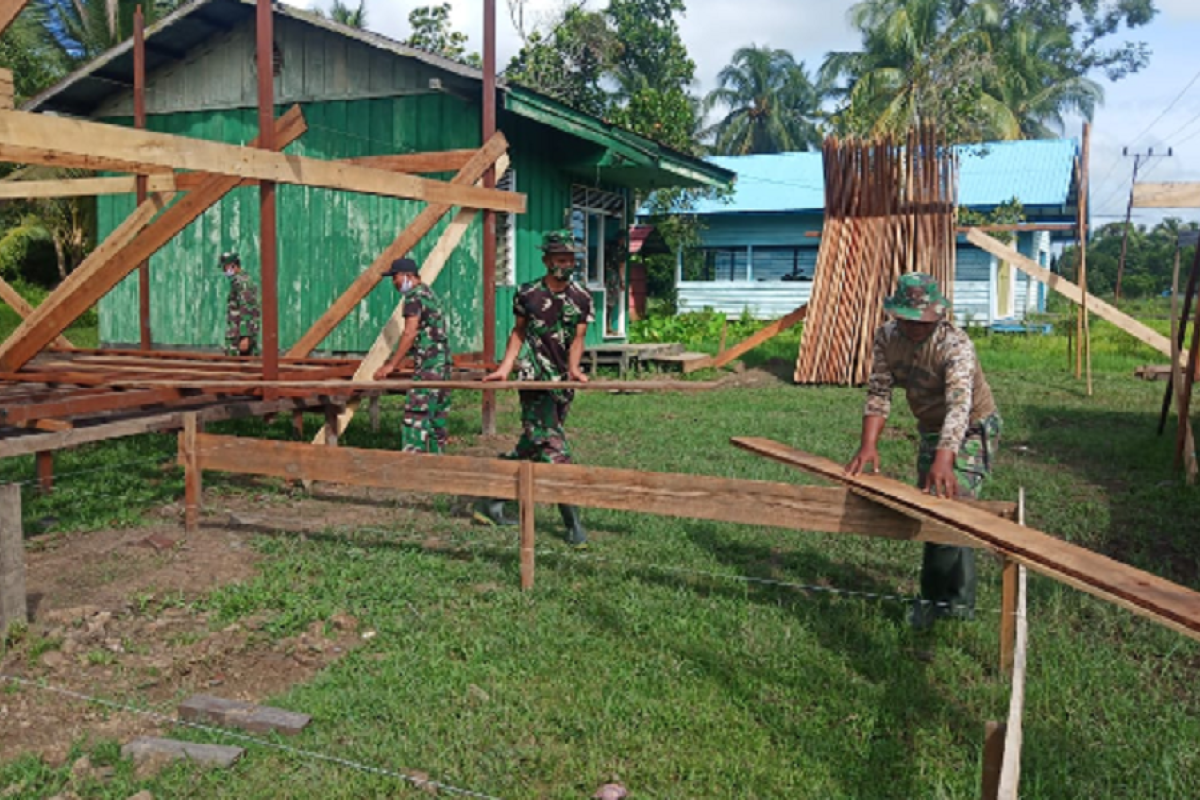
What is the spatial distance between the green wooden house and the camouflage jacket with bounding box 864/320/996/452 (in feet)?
25.8

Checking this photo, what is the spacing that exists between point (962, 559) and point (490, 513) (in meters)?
2.93

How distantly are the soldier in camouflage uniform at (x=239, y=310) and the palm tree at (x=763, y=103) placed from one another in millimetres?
33987

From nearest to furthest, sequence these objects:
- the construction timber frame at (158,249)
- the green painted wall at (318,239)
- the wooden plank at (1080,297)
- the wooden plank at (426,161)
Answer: the construction timber frame at (158,249), the wooden plank at (426,161), the wooden plank at (1080,297), the green painted wall at (318,239)

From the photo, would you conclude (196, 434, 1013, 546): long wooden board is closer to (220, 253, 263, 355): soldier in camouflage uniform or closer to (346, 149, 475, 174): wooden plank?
(346, 149, 475, 174): wooden plank

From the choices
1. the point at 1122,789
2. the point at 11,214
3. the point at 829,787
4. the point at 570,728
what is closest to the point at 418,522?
the point at 570,728

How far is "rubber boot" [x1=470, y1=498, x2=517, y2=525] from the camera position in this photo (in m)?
6.30

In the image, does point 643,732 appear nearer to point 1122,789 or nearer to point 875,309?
point 1122,789

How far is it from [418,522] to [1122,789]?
432 centimetres

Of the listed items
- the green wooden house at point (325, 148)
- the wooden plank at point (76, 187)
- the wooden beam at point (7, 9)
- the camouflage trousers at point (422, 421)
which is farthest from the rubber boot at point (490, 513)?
the green wooden house at point (325, 148)

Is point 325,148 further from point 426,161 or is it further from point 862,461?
point 862,461

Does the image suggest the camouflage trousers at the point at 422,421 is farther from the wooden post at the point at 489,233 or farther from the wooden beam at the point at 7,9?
the wooden beam at the point at 7,9

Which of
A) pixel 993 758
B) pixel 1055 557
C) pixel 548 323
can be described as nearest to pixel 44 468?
pixel 548 323

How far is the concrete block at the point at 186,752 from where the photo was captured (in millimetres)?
3258

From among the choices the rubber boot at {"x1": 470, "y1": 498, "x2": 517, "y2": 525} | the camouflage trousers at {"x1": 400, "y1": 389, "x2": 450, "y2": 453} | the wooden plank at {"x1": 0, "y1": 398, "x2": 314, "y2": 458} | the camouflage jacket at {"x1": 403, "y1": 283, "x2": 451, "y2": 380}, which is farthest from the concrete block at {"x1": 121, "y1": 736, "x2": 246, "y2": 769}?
the camouflage jacket at {"x1": 403, "y1": 283, "x2": 451, "y2": 380}
